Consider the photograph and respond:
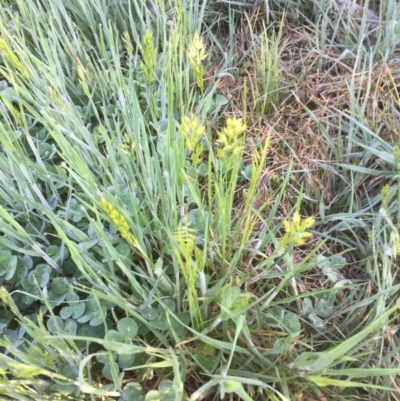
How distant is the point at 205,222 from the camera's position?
2.32 ft

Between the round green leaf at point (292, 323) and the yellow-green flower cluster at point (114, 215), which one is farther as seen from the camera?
the round green leaf at point (292, 323)

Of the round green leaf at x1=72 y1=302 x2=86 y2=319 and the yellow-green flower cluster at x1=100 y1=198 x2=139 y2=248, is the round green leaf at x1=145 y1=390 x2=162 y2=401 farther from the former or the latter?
Answer: the yellow-green flower cluster at x1=100 y1=198 x2=139 y2=248

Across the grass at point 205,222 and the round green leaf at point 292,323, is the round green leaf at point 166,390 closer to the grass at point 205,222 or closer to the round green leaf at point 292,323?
the grass at point 205,222

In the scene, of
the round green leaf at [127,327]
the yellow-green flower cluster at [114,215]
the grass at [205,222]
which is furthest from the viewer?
the round green leaf at [127,327]

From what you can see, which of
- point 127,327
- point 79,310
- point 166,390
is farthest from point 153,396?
point 79,310

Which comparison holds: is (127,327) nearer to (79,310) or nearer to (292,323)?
(79,310)

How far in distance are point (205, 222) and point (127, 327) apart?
0.81 feet

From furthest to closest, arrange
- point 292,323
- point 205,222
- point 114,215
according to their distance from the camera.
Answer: point 292,323, point 205,222, point 114,215

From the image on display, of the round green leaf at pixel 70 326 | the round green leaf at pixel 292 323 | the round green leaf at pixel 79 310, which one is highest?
the round green leaf at pixel 79 310

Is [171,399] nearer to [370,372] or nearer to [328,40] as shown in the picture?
[370,372]

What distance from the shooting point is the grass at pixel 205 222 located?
26.5 inches

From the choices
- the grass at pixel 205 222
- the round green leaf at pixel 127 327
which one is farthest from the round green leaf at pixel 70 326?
the round green leaf at pixel 127 327

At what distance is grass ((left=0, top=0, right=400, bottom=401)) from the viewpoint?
67 centimetres

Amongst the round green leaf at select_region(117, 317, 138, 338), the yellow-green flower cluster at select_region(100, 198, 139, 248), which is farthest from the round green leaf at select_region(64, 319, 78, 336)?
the yellow-green flower cluster at select_region(100, 198, 139, 248)
